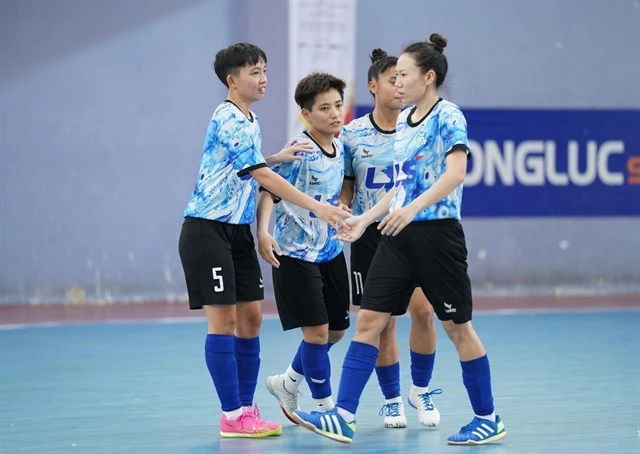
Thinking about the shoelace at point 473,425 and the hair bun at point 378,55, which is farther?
the hair bun at point 378,55

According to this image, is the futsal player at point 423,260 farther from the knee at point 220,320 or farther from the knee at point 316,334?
the knee at point 220,320

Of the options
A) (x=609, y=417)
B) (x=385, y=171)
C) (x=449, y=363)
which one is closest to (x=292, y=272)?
(x=385, y=171)

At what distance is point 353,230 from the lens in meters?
4.48

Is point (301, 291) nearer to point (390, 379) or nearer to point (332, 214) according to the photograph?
point (332, 214)

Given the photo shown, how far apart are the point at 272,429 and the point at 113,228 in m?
5.34

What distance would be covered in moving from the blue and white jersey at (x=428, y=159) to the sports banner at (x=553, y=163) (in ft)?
19.6

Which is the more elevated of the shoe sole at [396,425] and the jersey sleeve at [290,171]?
the jersey sleeve at [290,171]

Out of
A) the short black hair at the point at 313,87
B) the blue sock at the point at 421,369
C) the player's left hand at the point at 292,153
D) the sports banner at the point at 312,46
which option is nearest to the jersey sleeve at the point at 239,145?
the player's left hand at the point at 292,153

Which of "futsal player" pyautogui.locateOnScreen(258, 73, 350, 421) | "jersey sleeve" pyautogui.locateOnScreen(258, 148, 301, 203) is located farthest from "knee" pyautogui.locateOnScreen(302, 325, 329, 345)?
"jersey sleeve" pyautogui.locateOnScreen(258, 148, 301, 203)

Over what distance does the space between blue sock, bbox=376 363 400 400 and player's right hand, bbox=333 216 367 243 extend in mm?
830

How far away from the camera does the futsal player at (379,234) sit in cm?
499

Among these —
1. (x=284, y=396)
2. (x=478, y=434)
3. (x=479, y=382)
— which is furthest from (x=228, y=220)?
(x=478, y=434)

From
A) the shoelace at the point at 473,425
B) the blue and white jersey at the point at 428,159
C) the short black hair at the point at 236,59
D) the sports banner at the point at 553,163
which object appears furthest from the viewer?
the sports banner at the point at 553,163

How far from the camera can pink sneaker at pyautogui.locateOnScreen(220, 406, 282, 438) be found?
4.73 m
